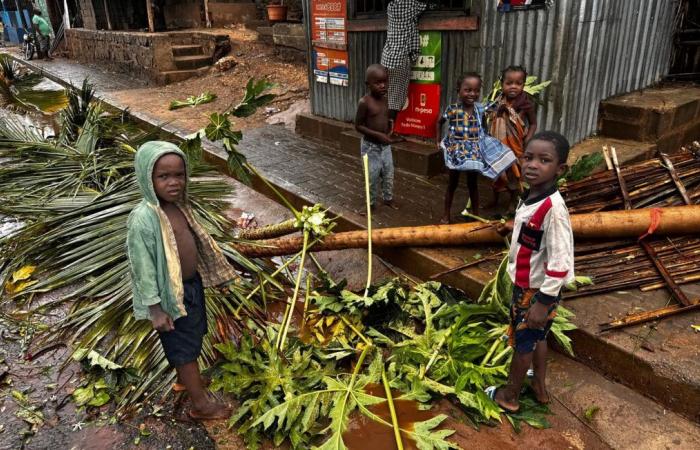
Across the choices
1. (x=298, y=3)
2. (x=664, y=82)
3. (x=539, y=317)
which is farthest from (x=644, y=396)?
(x=298, y=3)

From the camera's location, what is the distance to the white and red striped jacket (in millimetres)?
2242

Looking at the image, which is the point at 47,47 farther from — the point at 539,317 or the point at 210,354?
the point at 539,317

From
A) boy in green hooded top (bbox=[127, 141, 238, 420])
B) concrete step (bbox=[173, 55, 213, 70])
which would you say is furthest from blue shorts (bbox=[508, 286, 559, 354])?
concrete step (bbox=[173, 55, 213, 70])

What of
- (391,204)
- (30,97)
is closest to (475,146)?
(391,204)

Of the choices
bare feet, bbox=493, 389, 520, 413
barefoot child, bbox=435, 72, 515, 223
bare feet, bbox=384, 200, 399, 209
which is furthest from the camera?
bare feet, bbox=384, 200, 399, 209

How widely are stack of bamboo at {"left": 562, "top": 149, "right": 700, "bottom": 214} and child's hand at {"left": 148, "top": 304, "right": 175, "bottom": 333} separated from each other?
321 cm

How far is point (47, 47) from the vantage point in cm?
2086

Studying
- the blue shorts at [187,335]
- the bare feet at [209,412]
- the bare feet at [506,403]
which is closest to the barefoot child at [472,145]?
the bare feet at [506,403]

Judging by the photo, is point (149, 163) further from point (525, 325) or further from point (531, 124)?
point (531, 124)

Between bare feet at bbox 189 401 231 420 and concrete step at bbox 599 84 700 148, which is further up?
concrete step at bbox 599 84 700 148

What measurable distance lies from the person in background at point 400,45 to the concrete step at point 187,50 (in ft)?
31.8

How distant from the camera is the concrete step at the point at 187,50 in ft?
44.8

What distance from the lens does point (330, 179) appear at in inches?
236

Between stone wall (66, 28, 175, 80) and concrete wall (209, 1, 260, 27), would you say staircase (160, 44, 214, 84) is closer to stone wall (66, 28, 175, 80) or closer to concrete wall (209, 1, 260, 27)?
stone wall (66, 28, 175, 80)
